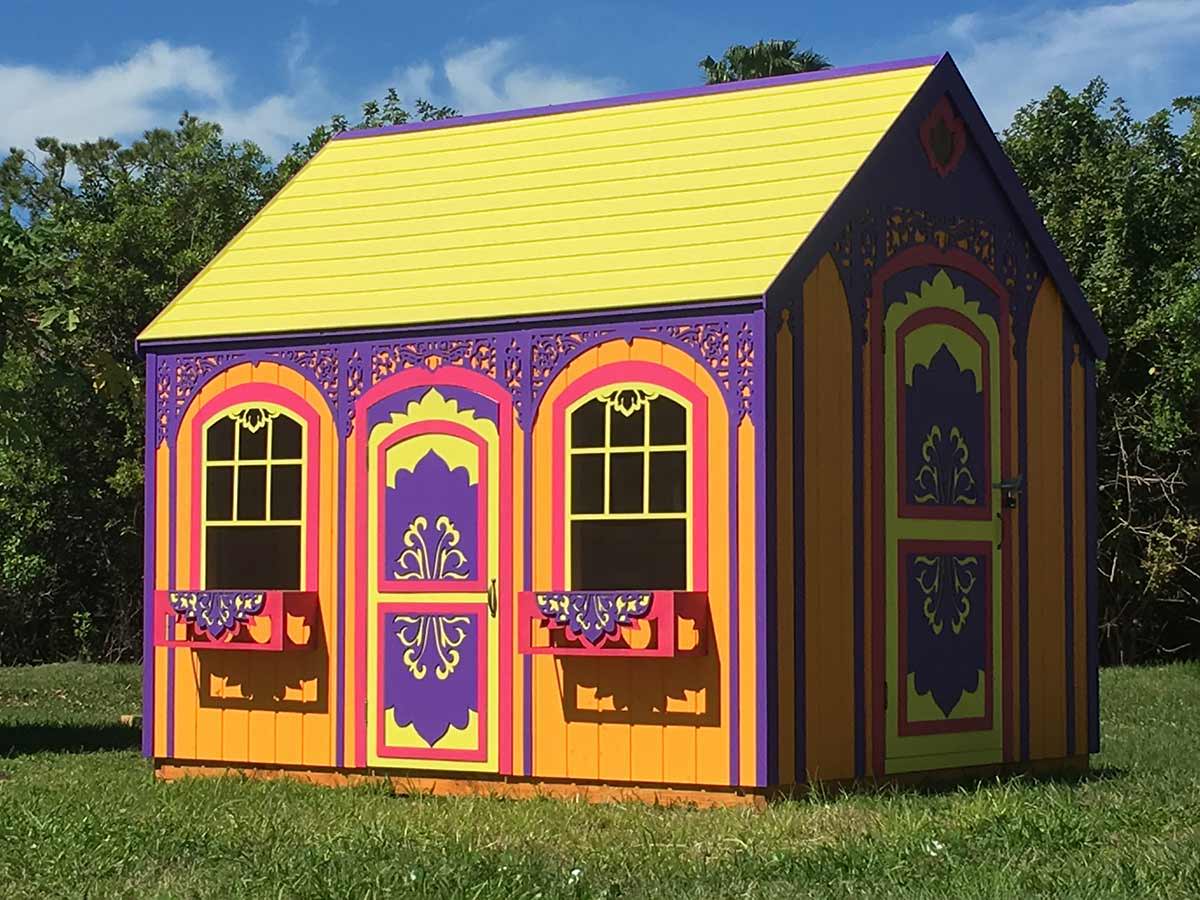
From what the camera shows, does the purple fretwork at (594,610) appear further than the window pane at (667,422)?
No

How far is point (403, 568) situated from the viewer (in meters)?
12.5

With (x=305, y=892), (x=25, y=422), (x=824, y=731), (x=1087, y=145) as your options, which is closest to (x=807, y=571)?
(x=824, y=731)

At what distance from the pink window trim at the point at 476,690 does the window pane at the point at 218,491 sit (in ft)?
4.53

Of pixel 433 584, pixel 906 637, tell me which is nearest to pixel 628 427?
pixel 433 584

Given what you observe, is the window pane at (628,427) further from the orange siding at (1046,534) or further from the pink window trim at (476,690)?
the orange siding at (1046,534)

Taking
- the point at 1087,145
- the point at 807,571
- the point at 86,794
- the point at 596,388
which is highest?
the point at 1087,145

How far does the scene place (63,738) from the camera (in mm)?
16969

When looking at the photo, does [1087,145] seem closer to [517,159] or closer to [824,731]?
[517,159]

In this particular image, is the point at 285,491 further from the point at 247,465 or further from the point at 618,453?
the point at 618,453

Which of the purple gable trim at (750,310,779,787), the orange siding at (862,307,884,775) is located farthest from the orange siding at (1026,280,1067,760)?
the purple gable trim at (750,310,779,787)

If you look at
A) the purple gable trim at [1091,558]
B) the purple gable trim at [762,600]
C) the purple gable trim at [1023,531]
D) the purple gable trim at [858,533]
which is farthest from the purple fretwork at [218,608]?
the purple gable trim at [1091,558]

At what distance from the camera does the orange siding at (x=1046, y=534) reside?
13.4 meters

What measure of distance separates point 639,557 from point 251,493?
2538mm

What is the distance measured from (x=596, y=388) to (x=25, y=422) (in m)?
5.37
